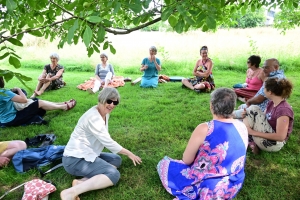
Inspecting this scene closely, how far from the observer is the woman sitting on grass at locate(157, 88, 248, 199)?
2176mm

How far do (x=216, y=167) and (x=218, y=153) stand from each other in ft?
0.51

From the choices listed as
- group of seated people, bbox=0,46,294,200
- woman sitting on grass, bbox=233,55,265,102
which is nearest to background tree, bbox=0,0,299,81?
group of seated people, bbox=0,46,294,200

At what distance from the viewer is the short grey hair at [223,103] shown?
7.13ft

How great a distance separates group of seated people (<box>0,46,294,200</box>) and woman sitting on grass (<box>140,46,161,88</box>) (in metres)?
3.59

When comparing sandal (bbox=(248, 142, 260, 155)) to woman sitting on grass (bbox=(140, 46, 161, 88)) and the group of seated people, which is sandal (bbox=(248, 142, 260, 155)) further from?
woman sitting on grass (bbox=(140, 46, 161, 88))

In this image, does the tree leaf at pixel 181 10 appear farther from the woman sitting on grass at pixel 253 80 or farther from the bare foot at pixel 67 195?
the woman sitting on grass at pixel 253 80

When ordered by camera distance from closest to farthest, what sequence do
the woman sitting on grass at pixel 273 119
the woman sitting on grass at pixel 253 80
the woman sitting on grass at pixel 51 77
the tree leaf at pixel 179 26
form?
the tree leaf at pixel 179 26 < the woman sitting on grass at pixel 273 119 < the woman sitting on grass at pixel 253 80 < the woman sitting on grass at pixel 51 77

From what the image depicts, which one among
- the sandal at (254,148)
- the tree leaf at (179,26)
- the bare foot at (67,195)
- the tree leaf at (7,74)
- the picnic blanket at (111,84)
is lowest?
the bare foot at (67,195)

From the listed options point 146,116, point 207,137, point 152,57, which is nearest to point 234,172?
point 207,137

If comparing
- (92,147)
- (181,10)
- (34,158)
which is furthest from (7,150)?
(181,10)

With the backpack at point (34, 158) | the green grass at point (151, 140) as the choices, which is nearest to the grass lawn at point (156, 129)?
the green grass at point (151, 140)

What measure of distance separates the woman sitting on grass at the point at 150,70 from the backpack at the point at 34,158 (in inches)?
162

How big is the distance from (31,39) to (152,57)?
10.6 m

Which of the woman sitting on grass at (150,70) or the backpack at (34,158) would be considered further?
the woman sitting on grass at (150,70)
